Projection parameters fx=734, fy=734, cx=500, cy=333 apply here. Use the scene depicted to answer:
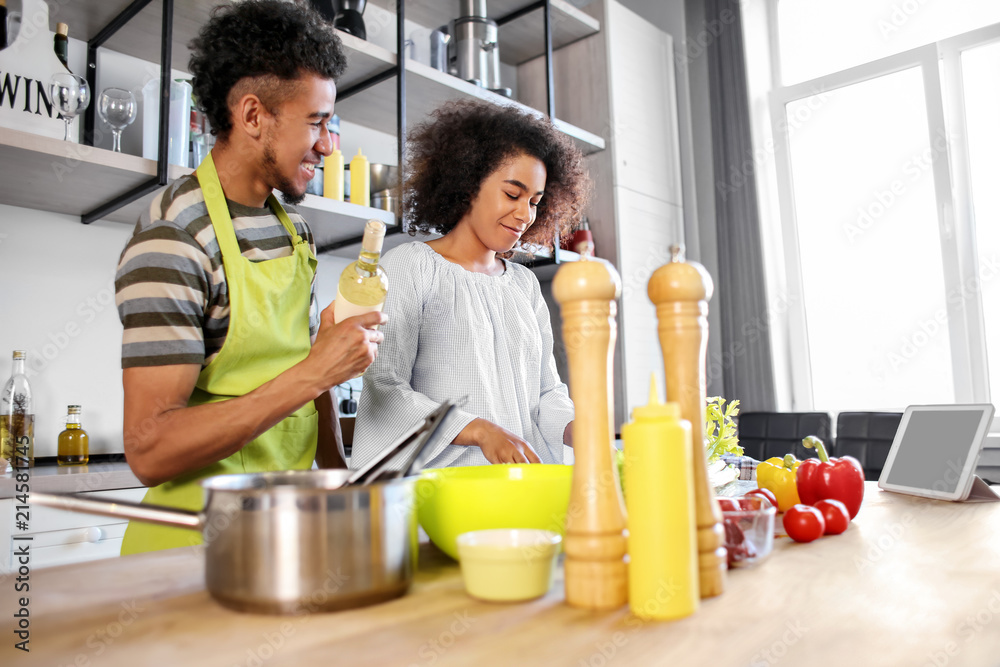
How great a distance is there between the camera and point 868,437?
2.74 m

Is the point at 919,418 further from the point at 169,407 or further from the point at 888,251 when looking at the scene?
the point at 888,251

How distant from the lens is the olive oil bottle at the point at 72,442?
6.66 ft

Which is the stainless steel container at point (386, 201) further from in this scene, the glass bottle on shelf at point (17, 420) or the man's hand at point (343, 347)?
the man's hand at point (343, 347)

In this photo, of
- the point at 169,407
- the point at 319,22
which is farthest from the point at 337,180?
the point at 169,407

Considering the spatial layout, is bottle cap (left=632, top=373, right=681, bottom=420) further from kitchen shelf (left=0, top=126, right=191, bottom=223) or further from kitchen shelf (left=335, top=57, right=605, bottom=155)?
kitchen shelf (left=335, top=57, right=605, bottom=155)

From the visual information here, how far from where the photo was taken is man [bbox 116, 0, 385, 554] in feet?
3.18

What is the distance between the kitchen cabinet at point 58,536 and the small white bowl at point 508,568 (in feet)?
4.22

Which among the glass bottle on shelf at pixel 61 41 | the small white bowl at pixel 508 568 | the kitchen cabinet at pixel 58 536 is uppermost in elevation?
the glass bottle on shelf at pixel 61 41

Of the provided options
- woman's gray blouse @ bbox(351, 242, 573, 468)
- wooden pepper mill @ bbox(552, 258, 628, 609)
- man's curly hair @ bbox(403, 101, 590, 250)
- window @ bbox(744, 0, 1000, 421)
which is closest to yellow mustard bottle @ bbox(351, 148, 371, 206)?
man's curly hair @ bbox(403, 101, 590, 250)

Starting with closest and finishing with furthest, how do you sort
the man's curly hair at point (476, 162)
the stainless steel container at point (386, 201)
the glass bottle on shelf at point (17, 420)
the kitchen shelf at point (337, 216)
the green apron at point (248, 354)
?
1. the green apron at point (248, 354)
2. the man's curly hair at point (476, 162)
3. the glass bottle on shelf at point (17, 420)
4. the kitchen shelf at point (337, 216)
5. the stainless steel container at point (386, 201)

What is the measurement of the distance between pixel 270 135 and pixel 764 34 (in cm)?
350

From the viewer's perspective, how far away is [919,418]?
138 centimetres

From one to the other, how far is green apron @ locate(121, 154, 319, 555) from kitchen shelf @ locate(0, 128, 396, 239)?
87 cm

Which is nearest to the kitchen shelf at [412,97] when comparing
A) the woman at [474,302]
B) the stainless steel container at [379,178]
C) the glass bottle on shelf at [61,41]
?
the stainless steel container at [379,178]
